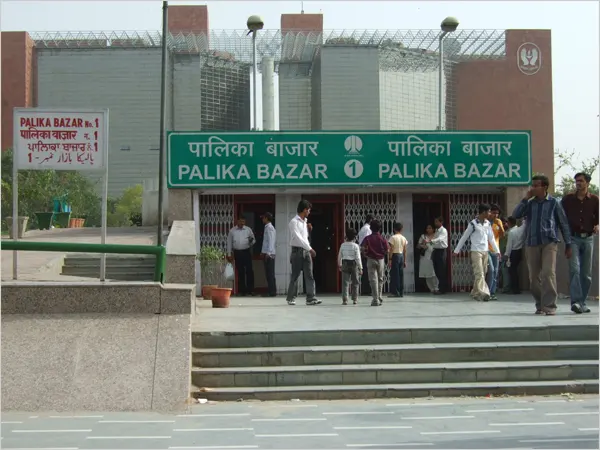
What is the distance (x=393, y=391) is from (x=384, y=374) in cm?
32

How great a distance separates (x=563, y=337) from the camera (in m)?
9.93

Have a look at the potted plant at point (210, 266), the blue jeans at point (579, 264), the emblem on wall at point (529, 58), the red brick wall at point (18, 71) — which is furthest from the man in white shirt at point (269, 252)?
the emblem on wall at point (529, 58)

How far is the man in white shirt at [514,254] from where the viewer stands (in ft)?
53.5

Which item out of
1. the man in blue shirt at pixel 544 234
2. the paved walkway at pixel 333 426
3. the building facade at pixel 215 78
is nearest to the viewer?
the paved walkway at pixel 333 426

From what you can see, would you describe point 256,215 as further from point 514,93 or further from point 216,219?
point 514,93

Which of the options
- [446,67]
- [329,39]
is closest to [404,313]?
[329,39]

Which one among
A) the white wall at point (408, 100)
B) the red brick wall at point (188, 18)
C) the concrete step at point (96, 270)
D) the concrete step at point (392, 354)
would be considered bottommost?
the concrete step at point (392, 354)

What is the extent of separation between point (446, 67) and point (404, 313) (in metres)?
50.8

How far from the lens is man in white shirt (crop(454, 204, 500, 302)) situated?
14.3 metres

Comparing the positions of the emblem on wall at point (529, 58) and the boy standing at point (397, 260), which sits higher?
the emblem on wall at point (529, 58)

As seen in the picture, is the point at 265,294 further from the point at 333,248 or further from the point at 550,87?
the point at 550,87

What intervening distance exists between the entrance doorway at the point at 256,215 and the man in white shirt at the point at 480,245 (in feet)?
15.4

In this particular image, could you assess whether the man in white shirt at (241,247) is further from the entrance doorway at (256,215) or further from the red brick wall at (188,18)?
the red brick wall at (188,18)

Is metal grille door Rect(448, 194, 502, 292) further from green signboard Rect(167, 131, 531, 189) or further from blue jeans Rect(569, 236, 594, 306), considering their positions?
blue jeans Rect(569, 236, 594, 306)
